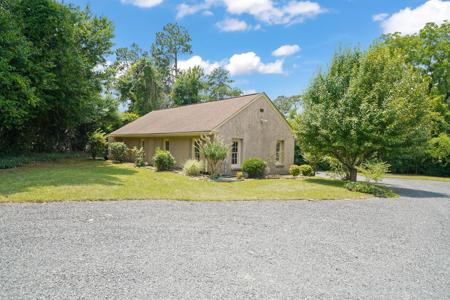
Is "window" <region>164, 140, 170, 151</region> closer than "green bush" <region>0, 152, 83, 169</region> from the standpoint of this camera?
No

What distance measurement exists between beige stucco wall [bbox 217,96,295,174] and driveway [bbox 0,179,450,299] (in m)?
8.63

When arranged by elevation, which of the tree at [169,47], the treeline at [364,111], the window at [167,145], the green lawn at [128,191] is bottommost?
the green lawn at [128,191]

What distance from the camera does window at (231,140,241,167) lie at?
16594 millimetres

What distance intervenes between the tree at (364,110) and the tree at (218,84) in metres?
31.1

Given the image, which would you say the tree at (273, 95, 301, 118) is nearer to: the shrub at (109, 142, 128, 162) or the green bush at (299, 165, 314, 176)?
the green bush at (299, 165, 314, 176)

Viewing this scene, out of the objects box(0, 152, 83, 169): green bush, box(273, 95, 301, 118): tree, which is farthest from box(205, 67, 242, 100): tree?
box(0, 152, 83, 169): green bush

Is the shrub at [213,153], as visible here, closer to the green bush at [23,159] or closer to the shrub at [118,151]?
the shrub at [118,151]

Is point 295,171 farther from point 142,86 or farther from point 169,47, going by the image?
point 169,47

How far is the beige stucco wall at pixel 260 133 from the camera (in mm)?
16062

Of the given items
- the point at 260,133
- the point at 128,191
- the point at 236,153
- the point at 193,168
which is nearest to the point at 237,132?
the point at 236,153

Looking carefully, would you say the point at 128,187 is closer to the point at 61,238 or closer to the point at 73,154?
the point at 61,238

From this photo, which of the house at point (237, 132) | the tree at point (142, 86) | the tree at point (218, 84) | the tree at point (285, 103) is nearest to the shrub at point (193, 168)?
the house at point (237, 132)

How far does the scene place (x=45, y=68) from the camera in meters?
15.4

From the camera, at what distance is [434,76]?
29.9 m
